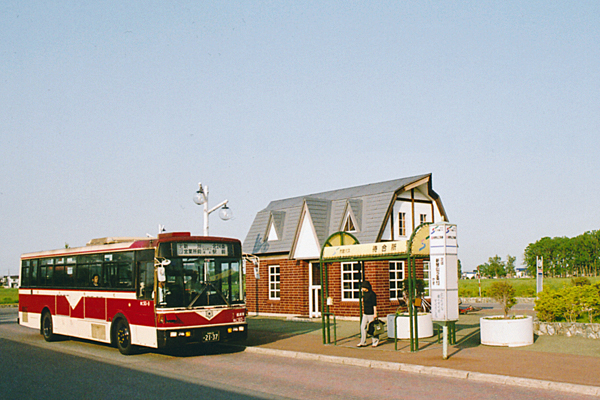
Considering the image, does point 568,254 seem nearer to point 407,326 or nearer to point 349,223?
point 349,223

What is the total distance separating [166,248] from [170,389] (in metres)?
4.42

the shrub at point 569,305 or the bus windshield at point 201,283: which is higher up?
the bus windshield at point 201,283

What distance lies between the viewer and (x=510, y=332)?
13.9 metres

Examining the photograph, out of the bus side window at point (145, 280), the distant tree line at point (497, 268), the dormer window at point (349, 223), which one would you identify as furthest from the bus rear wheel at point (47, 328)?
the distant tree line at point (497, 268)

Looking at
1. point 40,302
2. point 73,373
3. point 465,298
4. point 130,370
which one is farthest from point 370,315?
point 465,298

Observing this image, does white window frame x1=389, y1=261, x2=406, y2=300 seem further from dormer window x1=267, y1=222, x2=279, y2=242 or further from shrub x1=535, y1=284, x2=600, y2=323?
shrub x1=535, y1=284, x2=600, y2=323

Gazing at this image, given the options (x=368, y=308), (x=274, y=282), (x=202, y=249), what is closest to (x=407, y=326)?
(x=368, y=308)

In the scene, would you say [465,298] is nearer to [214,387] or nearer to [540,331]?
[540,331]

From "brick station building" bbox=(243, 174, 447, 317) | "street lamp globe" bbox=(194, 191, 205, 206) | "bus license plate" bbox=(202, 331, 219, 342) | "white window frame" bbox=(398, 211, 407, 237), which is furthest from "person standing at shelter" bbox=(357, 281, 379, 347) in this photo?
"white window frame" bbox=(398, 211, 407, 237)

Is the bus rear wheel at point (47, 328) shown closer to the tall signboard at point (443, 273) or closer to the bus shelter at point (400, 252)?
the bus shelter at point (400, 252)

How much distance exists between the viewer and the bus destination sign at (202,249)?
13969 mm

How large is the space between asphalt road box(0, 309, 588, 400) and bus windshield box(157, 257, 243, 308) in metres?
1.39

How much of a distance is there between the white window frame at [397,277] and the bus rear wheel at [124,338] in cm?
1182

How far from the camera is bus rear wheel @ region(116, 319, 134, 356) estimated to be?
47.9 ft
